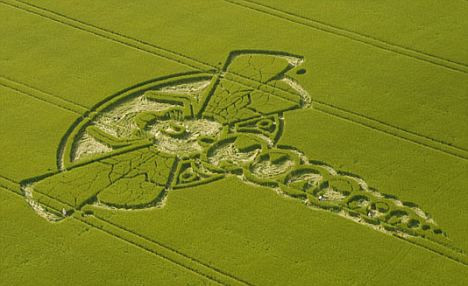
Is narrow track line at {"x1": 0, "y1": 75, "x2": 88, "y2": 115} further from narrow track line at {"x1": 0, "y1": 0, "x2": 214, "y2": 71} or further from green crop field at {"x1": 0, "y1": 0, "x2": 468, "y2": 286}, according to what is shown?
narrow track line at {"x1": 0, "y1": 0, "x2": 214, "y2": 71}

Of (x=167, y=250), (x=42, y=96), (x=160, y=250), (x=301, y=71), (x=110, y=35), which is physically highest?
(x=301, y=71)

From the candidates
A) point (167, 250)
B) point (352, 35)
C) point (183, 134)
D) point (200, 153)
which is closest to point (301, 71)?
point (352, 35)

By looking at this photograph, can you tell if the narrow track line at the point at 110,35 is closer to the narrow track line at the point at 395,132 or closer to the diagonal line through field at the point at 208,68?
the diagonal line through field at the point at 208,68

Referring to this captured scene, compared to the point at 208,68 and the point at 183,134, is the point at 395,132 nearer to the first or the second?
the point at 183,134

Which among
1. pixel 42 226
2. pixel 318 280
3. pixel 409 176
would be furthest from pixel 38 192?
pixel 409 176

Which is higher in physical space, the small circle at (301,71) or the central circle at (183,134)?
the small circle at (301,71)

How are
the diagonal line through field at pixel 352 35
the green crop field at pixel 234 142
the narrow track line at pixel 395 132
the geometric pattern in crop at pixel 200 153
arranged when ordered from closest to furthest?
the green crop field at pixel 234 142 < the geometric pattern in crop at pixel 200 153 < the narrow track line at pixel 395 132 < the diagonal line through field at pixel 352 35

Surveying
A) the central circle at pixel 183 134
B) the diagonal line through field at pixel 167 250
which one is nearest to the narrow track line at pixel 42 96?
the central circle at pixel 183 134
